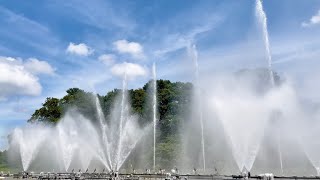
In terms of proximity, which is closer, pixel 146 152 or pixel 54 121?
pixel 146 152

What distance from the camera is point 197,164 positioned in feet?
292

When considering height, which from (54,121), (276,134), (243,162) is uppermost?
(54,121)

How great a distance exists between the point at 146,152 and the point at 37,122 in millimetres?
41755

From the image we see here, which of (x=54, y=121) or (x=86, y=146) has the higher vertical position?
(x=54, y=121)

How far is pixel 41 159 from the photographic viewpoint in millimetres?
106938

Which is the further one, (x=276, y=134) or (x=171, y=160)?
(x=171, y=160)

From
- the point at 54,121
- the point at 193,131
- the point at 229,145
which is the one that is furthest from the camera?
the point at 54,121

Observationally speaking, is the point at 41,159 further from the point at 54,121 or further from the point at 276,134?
the point at 276,134

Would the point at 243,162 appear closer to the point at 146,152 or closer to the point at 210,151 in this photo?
the point at 210,151

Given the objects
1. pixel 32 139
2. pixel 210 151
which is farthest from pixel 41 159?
pixel 210 151

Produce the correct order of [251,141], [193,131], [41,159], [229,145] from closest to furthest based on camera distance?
[251,141] → [229,145] → [193,131] → [41,159]

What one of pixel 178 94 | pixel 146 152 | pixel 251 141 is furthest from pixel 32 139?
pixel 251 141

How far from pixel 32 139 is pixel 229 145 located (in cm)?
5181

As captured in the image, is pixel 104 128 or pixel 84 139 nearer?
pixel 104 128
